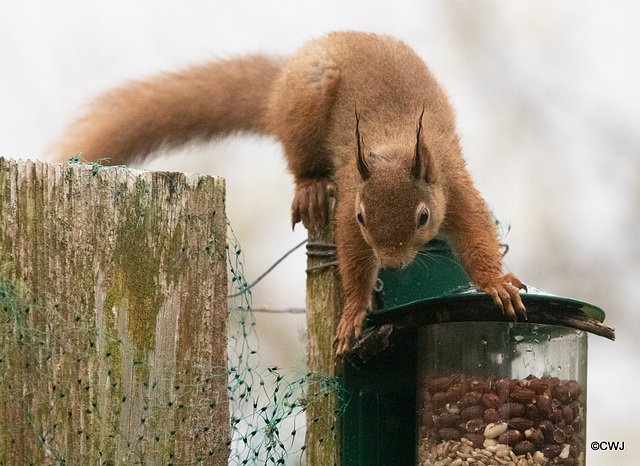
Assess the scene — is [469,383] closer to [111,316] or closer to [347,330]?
[347,330]

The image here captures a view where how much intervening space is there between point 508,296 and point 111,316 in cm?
98

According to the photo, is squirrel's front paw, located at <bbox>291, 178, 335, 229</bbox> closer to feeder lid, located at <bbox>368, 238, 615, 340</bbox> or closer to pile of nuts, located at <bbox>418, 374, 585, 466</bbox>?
feeder lid, located at <bbox>368, 238, 615, 340</bbox>

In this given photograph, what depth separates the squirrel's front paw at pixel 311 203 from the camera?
2334 millimetres

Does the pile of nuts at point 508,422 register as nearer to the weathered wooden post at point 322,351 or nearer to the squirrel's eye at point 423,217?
the weathered wooden post at point 322,351

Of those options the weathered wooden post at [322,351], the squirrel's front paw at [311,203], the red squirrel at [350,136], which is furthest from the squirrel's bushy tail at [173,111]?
the weathered wooden post at [322,351]

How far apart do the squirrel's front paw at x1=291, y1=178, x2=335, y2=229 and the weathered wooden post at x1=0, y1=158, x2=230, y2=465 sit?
753 mm

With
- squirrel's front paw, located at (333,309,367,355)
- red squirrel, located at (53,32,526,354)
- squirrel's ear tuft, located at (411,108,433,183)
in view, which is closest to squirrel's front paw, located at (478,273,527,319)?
red squirrel, located at (53,32,526,354)

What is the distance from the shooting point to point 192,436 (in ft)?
5.02

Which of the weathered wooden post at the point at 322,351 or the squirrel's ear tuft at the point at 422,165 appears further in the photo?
the squirrel's ear tuft at the point at 422,165

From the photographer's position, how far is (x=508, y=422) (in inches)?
67.6

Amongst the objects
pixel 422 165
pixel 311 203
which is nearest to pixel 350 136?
pixel 311 203

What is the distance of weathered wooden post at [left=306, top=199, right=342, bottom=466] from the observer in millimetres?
1924

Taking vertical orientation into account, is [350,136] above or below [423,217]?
above

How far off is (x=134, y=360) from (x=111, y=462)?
20 cm
